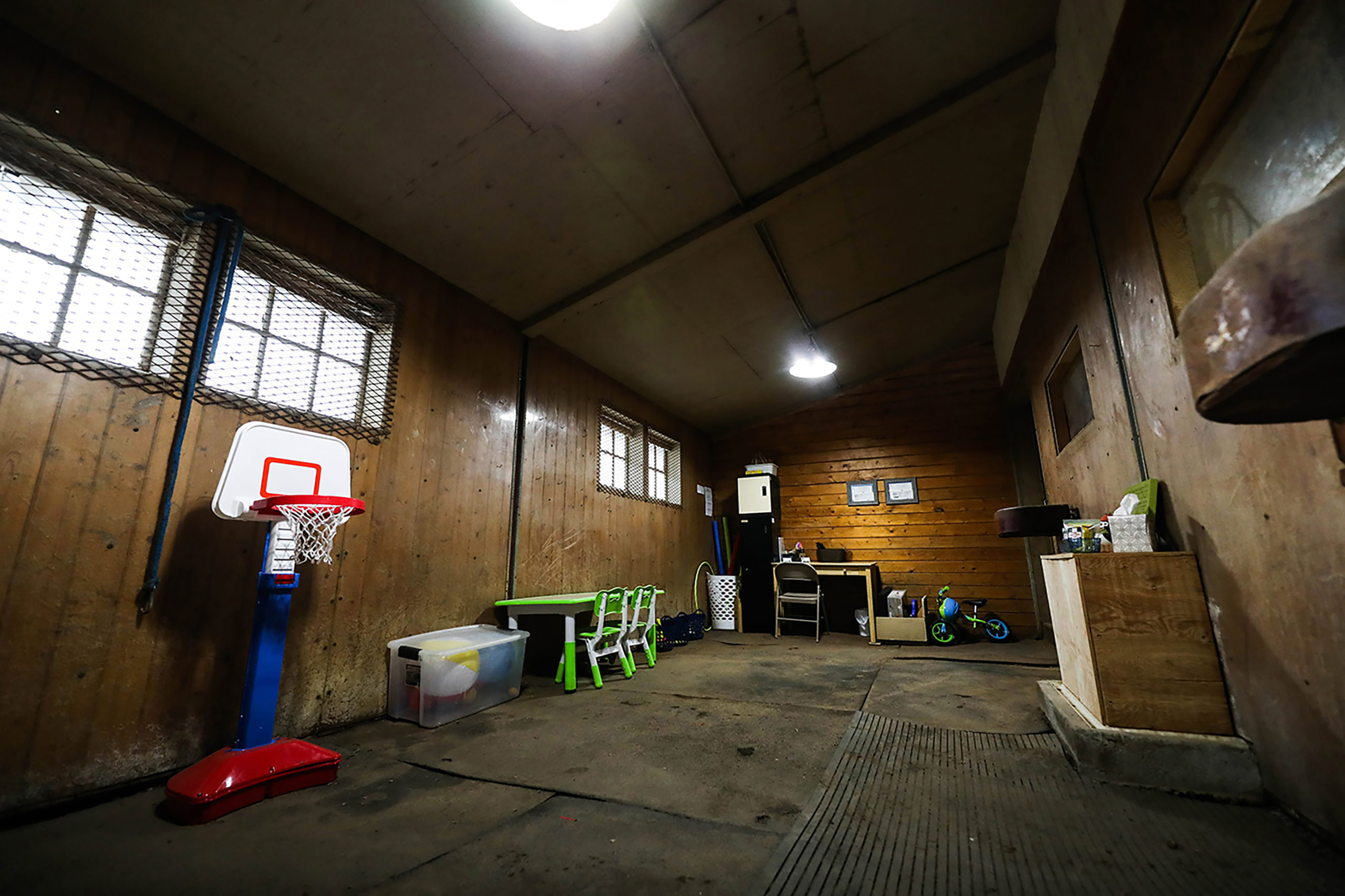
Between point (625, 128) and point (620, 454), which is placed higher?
point (625, 128)

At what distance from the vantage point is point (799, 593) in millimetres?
5516

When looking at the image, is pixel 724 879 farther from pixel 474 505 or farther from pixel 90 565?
pixel 474 505

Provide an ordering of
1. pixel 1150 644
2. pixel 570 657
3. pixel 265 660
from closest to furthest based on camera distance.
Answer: pixel 1150 644 < pixel 265 660 < pixel 570 657

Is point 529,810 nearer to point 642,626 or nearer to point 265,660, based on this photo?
point 265,660

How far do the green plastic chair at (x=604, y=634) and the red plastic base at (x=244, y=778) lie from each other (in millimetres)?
1473

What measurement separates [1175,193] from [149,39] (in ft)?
12.2

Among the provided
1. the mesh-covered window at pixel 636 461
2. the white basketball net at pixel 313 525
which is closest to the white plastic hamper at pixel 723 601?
the mesh-covered window at pixel 636 461

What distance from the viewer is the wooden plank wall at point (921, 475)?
5.35 meters

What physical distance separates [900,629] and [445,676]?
13.3 feet

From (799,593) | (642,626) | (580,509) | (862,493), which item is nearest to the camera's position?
(642,626)

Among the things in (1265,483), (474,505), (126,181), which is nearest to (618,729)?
(474,505)

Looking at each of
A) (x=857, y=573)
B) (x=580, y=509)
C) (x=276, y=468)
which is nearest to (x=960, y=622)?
(x=857, y=573)

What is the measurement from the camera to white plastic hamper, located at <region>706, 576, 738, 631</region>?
18.9 ft

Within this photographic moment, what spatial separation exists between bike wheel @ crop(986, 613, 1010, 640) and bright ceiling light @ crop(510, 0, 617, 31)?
17.8ft
